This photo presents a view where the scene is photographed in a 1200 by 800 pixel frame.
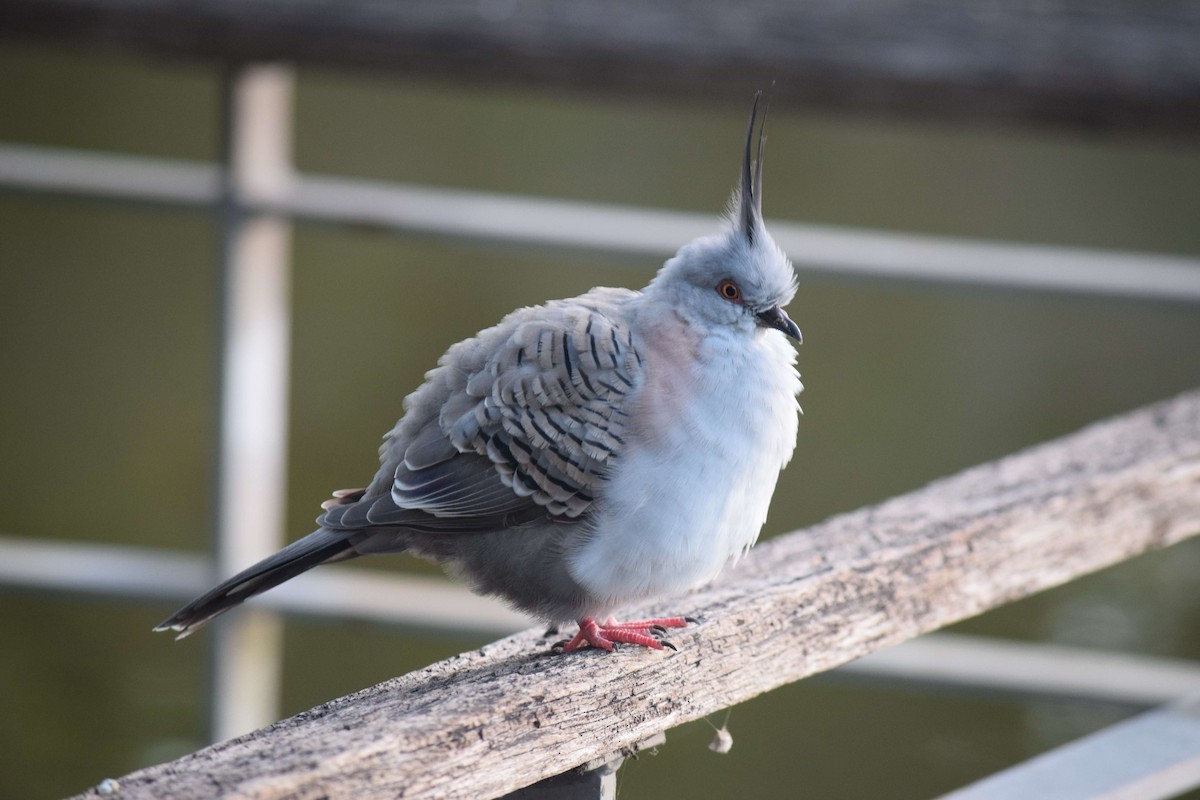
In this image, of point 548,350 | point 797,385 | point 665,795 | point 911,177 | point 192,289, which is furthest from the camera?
point 192,289

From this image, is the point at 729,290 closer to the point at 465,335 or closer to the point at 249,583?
the point at 249,583

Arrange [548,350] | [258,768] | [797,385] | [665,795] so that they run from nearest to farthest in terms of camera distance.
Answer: [258,768]
[548,350]
[797,385]
[665,795]

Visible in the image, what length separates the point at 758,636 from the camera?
146cm

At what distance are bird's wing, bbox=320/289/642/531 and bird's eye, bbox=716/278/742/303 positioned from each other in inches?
6.2

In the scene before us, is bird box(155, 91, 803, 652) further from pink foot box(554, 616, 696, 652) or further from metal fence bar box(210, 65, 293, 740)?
metal fence bar box(210, 65, 293, 740)

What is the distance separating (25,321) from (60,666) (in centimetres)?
130

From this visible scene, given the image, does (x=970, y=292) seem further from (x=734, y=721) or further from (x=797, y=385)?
(x=734, y=721)

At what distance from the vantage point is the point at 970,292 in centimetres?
280

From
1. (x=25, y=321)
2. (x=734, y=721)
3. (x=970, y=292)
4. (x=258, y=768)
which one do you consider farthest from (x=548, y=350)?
(x=25, y=321)

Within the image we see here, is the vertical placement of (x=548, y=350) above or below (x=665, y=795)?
below

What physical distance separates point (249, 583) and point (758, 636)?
0.54 m

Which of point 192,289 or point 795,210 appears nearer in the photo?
point 795,210

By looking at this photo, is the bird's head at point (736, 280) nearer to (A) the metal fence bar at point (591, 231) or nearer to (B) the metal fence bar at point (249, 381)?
(A) the metal fence bar at point (591, 231)

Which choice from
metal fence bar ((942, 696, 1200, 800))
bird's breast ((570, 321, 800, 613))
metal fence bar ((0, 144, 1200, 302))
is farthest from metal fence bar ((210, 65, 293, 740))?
metal fence bar ((942, 696, 1200, 800))
